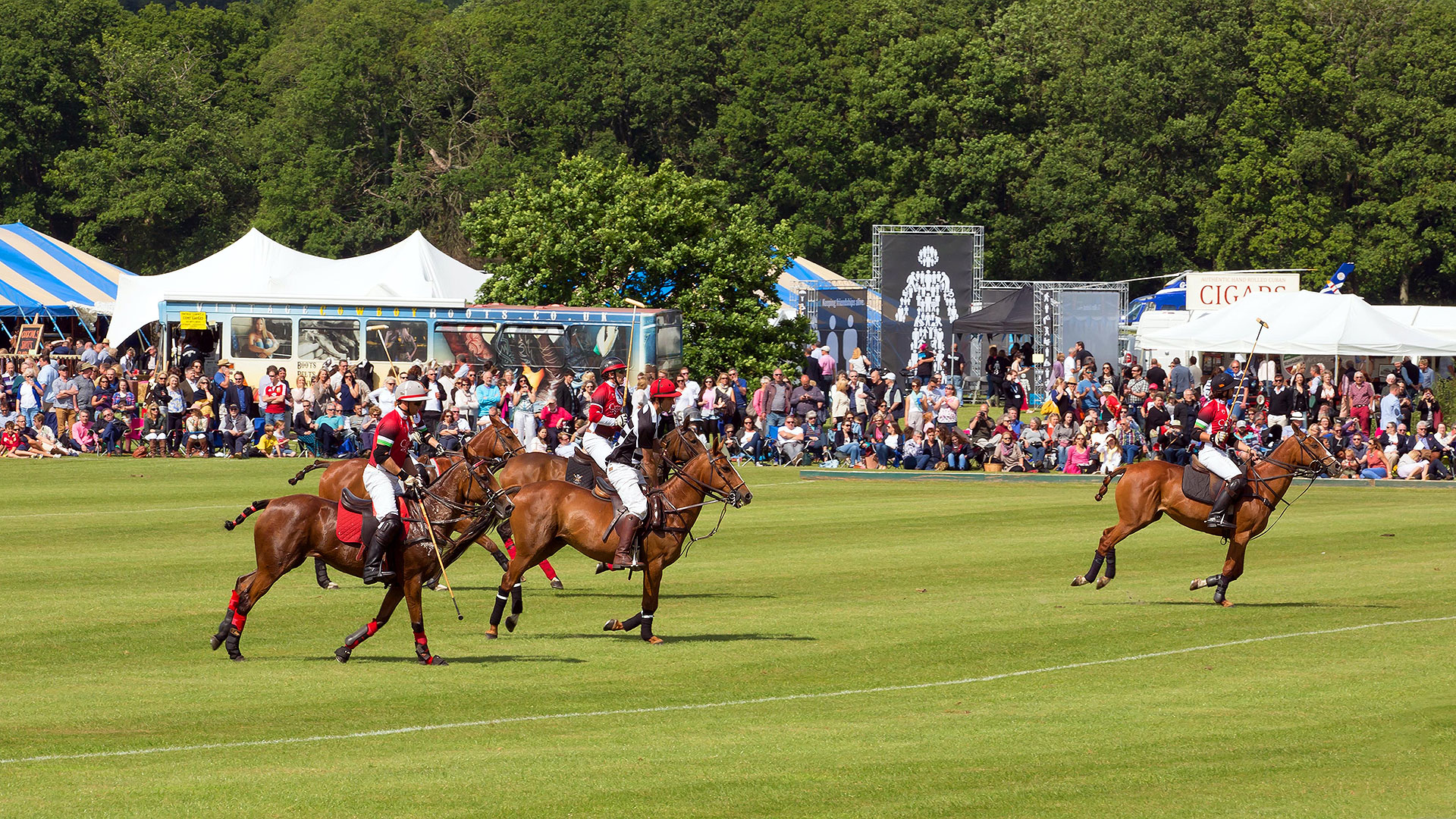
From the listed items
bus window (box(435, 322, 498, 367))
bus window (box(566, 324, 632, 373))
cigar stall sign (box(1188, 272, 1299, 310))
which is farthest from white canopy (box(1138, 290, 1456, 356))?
bus window (box(435, 322, 498, 367))

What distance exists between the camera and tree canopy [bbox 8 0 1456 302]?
76.1 metres

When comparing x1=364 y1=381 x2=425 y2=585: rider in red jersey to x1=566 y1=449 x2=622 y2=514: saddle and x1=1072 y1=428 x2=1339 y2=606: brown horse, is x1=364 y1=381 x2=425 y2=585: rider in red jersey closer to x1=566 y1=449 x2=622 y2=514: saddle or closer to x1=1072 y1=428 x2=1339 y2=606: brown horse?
x1=566 y1=449 x2=622 y2=514: saddle

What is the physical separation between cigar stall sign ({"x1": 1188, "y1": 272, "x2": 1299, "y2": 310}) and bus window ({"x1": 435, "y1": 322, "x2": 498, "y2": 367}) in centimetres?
2130

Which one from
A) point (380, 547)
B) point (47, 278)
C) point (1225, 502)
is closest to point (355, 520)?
point (380, 547)

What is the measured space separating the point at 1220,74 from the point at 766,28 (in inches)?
871

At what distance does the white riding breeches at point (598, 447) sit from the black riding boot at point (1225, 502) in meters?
6.69

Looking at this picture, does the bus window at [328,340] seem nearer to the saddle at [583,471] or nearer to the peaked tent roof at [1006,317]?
the peaked tent roof at [1006,317]

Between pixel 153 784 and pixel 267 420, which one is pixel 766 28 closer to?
pixel 267 420

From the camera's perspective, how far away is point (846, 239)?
8219cm

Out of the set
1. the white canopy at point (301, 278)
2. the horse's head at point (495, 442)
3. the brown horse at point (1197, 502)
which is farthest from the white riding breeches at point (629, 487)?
the white canopy at point (301, 278)

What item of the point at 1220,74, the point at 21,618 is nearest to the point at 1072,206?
the point at 1220,74

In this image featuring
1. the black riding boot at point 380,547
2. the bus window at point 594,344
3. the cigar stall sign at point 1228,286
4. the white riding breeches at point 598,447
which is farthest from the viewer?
the cigar stall sign at point 1228,286

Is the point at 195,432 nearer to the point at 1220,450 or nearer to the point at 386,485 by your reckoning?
the point at 386,485

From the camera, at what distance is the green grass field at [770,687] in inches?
389
